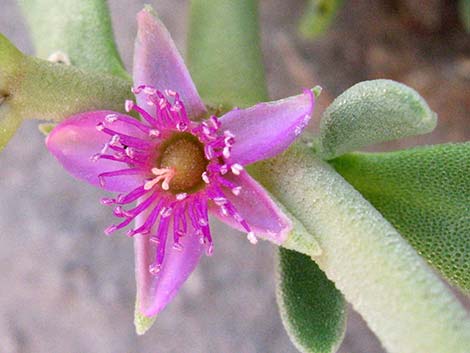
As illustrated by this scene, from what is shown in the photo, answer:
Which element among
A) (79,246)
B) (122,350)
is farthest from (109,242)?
(122,350)

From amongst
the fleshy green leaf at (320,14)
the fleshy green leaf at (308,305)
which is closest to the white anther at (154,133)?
the fleshy green leaf at (308,305)

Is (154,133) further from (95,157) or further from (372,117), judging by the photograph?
(372,117)

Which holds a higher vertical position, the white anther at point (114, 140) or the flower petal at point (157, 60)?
the flower petal at point (157, 60)

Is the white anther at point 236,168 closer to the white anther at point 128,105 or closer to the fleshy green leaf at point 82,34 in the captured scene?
the white anther at point 128,105

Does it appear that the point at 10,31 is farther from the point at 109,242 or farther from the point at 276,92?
the point at 276,92

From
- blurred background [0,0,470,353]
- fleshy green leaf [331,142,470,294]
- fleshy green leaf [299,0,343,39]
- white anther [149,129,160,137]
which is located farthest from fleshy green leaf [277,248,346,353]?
blurred background [0,0,470,353]

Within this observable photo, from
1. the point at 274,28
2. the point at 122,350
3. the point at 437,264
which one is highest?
the point at 437,264
